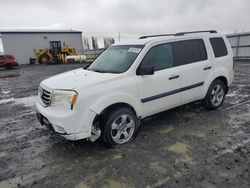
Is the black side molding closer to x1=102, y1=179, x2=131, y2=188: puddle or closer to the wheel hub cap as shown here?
the wheel hub cap

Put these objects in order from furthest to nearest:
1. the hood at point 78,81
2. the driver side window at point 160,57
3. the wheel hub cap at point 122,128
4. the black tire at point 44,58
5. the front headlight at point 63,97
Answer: the black tire at point 44,58 → the driver side window at point 160,57 → the wheel hub cap at point 122,128 → the hood at point 78,81 → the front headlight at point 63,97

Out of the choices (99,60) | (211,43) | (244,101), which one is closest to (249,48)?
(244,101)

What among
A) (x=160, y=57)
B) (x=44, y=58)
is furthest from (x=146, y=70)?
(x=44, y=58)

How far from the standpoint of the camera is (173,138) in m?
3.93

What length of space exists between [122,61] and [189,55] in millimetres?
1557

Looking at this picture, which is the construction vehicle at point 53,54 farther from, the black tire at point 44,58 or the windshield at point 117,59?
the windshield at point 117,59

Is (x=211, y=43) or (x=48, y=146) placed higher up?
(x=211, y=43)

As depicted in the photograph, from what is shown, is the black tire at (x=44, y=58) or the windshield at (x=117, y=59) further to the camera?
the black tire at (x=44, y=58)

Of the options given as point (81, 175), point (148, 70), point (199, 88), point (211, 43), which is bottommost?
point (81, 175)

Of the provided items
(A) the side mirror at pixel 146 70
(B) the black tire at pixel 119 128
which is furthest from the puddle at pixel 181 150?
(A) the side mirror at pixel 146 70

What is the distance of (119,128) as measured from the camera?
369cm

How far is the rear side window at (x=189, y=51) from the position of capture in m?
4.39

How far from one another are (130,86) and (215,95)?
2711mm

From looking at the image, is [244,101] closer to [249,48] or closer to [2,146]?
[2,146]
